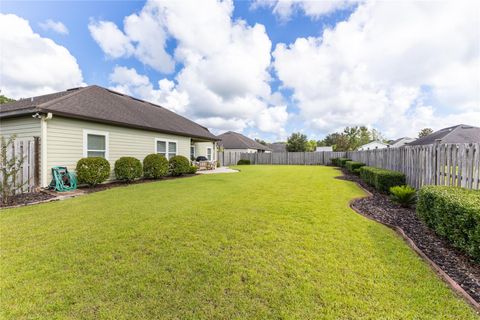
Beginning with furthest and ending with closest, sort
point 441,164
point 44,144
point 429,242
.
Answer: point 44,144
point 441,164
point 429,242

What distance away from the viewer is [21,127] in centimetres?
809

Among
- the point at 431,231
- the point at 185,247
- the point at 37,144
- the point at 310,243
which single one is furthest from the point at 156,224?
the point at 37,144

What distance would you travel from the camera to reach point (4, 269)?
269 cm

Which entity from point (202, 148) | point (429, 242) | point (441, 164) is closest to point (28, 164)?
point (429, 242)

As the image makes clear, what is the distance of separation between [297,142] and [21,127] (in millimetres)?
35544

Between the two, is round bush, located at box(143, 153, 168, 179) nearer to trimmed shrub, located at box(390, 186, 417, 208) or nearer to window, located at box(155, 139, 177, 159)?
window, located at box(155, 139, 177, 159)

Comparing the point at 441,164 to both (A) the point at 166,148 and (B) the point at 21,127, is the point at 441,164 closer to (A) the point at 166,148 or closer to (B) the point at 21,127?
A: (A) the point at 166,148

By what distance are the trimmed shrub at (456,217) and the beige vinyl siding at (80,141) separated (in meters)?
11.0

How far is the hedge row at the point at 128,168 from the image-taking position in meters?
8.18

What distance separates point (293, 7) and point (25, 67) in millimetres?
16634

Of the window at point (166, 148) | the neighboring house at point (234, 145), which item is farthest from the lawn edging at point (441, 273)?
the neighboring house at point (234, 145)

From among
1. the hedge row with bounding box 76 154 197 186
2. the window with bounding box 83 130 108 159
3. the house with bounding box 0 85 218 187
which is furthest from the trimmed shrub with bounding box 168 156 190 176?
the window with bounding box 83 130 108 159

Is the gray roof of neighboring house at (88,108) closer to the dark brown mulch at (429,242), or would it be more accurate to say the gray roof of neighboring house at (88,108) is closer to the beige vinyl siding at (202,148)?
the beige vinyl siding at (202,148)

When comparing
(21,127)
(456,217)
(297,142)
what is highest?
(297,142)
